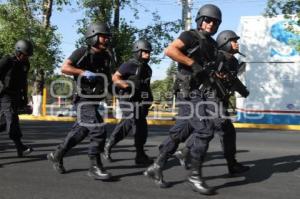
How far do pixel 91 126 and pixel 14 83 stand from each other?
1.80 metres

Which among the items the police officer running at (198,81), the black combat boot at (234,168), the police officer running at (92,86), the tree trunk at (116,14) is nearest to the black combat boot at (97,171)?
the police officer running at (92,86)

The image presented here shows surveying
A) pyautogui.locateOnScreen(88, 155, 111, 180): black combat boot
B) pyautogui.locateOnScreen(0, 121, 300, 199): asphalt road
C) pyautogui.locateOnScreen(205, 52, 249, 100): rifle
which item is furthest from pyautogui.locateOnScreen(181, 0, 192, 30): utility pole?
pyautogui.locateOnScreen(88, 155, 111, 180): black combat boot

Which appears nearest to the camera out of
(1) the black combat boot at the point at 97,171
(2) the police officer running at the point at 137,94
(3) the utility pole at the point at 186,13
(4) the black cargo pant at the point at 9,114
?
(1) the black combat boot at the point at 97,171

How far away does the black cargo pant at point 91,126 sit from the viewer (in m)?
5.53

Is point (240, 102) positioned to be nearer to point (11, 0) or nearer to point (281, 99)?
point (281, 99)

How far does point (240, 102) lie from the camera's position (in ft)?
67.6

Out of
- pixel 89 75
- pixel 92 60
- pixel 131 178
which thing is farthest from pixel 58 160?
pixel 92 60

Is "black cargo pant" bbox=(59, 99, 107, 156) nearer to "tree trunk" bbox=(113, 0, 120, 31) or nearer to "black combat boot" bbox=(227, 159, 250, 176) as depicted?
"black combat boot" bbox=(227, 159, 250, 176)

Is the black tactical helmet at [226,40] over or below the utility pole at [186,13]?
below

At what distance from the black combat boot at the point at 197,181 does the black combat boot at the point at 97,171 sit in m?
0.95

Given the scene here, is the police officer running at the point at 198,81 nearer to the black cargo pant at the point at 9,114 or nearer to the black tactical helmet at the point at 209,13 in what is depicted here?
the black tactical helmet at the point at 209,13

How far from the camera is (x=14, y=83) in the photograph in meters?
6.86

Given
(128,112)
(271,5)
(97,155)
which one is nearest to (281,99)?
(271,5)

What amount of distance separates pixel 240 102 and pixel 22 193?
16.5m
